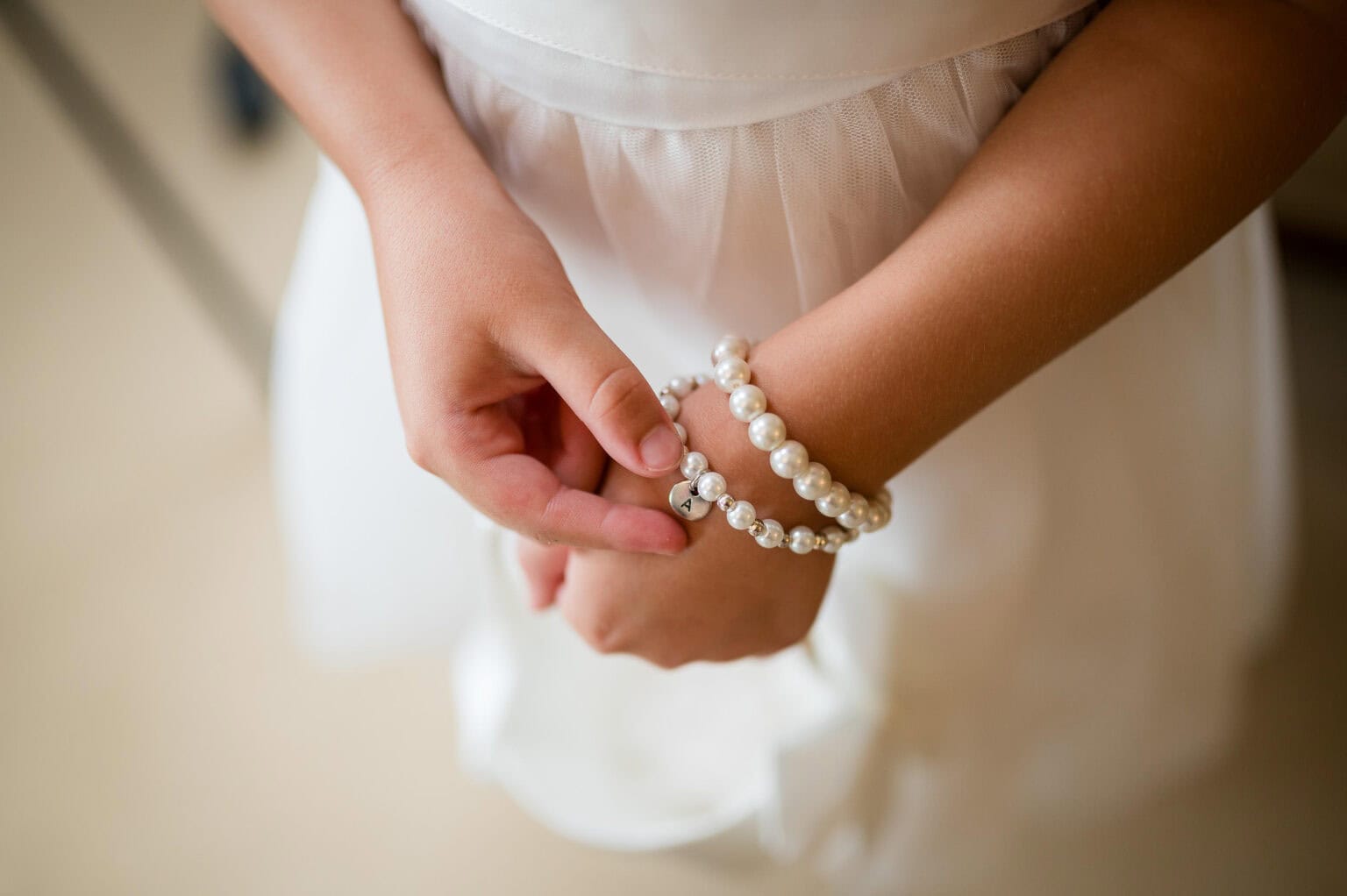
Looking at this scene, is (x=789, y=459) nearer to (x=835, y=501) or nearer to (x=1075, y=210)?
(x=835, y=501)

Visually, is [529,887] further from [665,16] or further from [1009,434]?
[665,16]

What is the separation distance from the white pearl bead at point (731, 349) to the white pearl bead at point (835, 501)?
90 millimetres

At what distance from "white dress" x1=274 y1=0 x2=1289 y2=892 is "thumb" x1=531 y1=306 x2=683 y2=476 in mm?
139

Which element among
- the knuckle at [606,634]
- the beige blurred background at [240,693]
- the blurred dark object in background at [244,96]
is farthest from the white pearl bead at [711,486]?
the blurred dark object in background at [244,96]

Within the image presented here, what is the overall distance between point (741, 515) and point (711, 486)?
0.02 metres

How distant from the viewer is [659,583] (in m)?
0.56

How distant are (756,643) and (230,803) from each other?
2.95ft

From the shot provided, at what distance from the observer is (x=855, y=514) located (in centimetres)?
53

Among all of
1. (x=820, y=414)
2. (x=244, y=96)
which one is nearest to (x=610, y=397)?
(x=820, y=414)

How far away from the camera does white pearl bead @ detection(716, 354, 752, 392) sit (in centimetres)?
52

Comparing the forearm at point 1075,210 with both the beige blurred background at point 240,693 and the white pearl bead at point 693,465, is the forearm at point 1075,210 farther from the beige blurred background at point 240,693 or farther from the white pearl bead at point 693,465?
the beige blurred background at point 240,693

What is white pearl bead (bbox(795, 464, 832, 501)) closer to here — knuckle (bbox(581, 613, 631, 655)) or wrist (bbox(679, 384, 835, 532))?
wrist (bbox(679, 384, 835, 532))

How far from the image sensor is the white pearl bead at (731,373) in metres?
0.52

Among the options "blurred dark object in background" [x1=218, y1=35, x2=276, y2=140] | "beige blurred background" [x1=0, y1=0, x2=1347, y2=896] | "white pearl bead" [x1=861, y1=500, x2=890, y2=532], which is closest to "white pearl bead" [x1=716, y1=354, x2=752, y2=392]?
"white pearl bead" [x1=861, y1=500, x2=890, y2=532]
